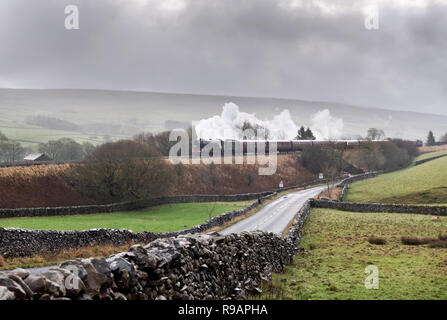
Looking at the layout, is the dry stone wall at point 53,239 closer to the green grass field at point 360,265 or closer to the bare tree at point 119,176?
the green grass field at point 360,265

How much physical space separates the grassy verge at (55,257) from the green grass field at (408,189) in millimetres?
46331

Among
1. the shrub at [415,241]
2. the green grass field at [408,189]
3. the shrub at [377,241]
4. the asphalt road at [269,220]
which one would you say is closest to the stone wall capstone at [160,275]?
the shrub at [377,241]

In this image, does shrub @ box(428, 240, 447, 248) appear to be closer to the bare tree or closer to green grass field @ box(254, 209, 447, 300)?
green grass field @ box(254, 209, 447, 300)

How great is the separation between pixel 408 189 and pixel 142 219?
4443 cm

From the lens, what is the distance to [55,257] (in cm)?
2372

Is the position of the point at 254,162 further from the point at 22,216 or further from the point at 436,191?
the point at 22,216

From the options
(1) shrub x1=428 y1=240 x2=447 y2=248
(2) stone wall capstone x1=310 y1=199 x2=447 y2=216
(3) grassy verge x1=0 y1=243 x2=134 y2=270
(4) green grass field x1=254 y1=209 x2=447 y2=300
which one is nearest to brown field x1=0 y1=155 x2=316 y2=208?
(2) stone wall capstone x1=310 y1=199 x2=447 y2=216

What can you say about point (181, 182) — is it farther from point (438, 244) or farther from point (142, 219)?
point (438, 244)

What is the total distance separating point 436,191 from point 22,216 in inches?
2178

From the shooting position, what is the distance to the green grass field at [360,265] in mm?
14117
